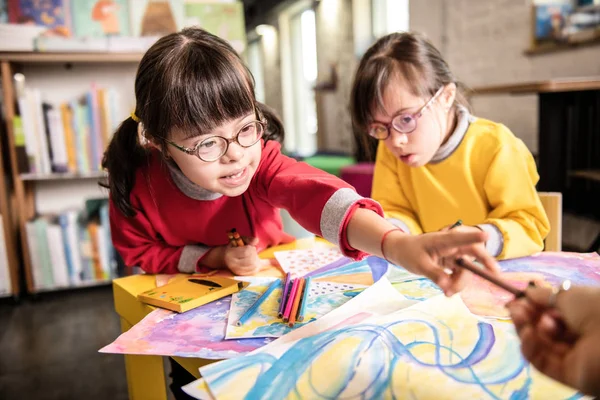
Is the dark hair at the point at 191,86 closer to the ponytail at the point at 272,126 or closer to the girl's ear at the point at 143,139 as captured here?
the girl's ear at the point at 143,139

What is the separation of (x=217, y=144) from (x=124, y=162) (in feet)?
0.89

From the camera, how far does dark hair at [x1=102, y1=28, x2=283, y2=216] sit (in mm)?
786

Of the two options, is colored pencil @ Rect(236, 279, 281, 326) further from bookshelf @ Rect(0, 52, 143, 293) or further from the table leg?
bookshelf @ Rect(0, 52, 143, 293)

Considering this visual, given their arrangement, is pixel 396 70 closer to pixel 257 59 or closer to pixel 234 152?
pixel 234 152

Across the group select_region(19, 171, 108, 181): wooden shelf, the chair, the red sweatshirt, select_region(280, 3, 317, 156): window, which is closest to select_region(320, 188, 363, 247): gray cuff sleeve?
the red sweatshirt

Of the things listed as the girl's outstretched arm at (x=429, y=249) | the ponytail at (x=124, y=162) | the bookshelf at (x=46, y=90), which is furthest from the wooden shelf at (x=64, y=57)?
the girl's outstretched arm at (x=429, y=249)

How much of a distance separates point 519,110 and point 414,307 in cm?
299

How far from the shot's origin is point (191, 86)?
30.8 inches

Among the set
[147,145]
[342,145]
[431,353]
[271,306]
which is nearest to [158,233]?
[147,145]

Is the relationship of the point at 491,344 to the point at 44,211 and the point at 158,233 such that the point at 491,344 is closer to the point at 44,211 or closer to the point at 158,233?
the point at 158,233

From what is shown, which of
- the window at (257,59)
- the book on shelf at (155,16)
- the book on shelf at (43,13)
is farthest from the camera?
the window at (257,59)

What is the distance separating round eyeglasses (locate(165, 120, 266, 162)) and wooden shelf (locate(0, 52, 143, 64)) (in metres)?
1.86

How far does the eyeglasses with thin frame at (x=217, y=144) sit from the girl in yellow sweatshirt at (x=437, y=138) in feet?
1.13

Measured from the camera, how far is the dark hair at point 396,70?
1072 millimetres
